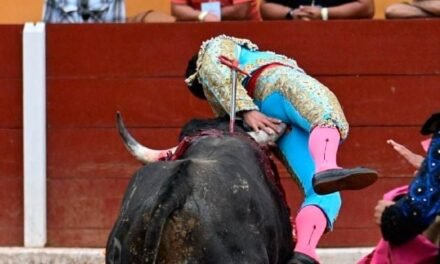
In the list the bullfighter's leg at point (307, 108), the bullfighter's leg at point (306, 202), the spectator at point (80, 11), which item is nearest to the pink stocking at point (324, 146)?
the bullfighter's leg at point (307, 108)

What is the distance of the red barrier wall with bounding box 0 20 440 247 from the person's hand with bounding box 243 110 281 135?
2.53m

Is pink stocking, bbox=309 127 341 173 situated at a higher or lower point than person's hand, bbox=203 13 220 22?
higher

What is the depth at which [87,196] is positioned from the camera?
6.53 metres

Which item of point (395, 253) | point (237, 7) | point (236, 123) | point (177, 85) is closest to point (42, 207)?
point (177, 85)

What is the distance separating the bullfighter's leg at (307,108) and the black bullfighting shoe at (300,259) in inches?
9.2

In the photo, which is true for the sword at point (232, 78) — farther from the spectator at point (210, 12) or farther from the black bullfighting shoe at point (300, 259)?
the spectator at point (210, 12)

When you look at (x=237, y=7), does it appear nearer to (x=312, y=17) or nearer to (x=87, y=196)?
(x=312, y=17)

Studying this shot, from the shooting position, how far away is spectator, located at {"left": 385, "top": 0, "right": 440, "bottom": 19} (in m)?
6.39

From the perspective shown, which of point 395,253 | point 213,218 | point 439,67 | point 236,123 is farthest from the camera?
point 439,67

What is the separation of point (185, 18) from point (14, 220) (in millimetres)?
1342

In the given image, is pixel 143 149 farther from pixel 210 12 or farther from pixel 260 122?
pixel 210 12

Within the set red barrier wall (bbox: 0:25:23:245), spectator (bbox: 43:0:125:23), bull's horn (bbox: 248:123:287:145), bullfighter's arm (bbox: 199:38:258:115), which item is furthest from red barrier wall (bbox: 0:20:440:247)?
bull's horn (bbox: 248:123:287:145)

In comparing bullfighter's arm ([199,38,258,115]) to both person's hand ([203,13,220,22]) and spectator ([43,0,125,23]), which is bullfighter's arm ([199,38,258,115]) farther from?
spectator ([43,0,125,23])

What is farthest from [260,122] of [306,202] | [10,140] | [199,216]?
[10,140]
